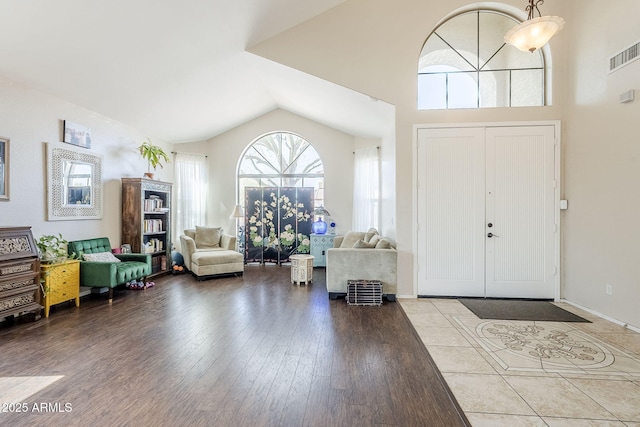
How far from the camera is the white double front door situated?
14.6 feet

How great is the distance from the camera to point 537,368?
2.53 meters

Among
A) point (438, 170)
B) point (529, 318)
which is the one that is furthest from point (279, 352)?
point (438, 170)

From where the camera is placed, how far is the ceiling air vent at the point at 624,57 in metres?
3.29

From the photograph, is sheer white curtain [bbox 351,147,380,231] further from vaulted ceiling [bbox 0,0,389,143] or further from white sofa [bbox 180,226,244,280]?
white sofa [bbox 180,226,244,280]

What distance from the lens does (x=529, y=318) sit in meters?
3.71

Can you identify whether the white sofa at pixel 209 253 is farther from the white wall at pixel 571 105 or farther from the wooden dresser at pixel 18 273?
the white wall at pixel 571 105

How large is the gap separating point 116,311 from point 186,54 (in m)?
3.54

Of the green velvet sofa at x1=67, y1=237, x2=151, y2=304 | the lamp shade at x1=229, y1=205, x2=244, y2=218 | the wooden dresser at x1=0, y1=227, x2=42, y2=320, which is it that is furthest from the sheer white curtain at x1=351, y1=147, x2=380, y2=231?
the wooden dresser at x1=0, y1=227, x2=42, y2=320

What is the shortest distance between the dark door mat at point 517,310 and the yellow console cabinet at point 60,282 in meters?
5.20

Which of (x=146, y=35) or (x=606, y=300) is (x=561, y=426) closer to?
(x=606, y=300)

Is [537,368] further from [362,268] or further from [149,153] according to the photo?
[149,153]

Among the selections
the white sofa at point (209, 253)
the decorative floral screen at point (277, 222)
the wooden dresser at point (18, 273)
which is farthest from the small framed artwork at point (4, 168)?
the decorative floral screen at point (277, 222)

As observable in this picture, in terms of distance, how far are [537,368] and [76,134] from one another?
6.12 metres

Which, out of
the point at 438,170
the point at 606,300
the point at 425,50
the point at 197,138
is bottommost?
the point at 606,300
